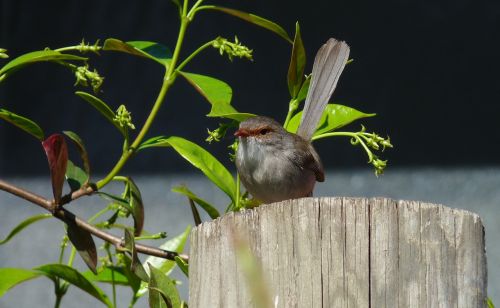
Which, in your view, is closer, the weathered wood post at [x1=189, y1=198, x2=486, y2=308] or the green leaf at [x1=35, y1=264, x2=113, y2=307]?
the weathered wood post at [x1=189, y1=198, x2=486, y2=308]

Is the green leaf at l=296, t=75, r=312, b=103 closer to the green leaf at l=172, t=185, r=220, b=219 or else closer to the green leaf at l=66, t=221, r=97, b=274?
the green leaf at l=172, t=185, r=220, b=219

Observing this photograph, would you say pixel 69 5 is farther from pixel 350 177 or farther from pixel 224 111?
pixel 224 111

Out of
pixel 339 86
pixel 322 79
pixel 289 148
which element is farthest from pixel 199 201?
pixel 339 86

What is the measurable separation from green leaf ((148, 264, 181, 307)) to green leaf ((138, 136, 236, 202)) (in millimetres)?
356

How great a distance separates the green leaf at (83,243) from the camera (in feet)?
9.62

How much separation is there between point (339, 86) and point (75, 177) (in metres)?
2.71

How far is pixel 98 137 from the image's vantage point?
18.5 feet

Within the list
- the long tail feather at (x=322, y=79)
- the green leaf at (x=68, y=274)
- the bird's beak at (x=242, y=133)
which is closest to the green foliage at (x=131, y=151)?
the green leaf at (x=68, y=274)

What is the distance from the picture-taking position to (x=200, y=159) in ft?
9.86

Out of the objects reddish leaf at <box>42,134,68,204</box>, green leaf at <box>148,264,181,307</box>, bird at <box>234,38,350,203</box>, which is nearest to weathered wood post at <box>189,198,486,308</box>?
green leaf at <box>148,264,181,307</box>

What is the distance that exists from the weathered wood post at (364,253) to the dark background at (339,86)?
3.23 meters

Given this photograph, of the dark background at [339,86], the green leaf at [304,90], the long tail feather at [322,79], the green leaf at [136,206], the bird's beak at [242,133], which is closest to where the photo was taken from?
the green leaf at [136,206]

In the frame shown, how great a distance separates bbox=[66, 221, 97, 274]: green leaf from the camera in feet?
9.62

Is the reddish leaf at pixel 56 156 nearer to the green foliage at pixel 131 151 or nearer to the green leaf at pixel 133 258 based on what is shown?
the green foliage at pixel 131 151
